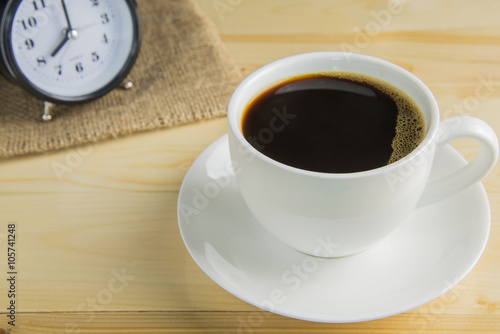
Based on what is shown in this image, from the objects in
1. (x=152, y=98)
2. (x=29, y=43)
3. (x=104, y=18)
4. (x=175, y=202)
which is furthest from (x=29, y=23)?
(x=175, y=202)

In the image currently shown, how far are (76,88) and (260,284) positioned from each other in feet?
1.95

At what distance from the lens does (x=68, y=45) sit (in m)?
1.02

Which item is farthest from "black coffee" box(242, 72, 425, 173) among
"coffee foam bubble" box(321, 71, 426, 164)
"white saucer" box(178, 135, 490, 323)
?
"white saucer" box(178, 135, 490, 323)

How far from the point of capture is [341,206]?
0.63 meters

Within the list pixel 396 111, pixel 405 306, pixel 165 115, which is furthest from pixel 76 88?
pixel 405 306

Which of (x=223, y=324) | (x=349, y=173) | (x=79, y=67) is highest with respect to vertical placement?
(x=349, y=173)

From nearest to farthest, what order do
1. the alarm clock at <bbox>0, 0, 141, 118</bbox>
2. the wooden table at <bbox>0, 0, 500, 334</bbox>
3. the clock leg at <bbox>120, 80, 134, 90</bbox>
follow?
the wooden table at <bbox>0, 0, 500, 334</bbox>, the alarm clock at <bbox>0, 0, 141, 118</bbox>, the clock leg at <bbox>120, 80, 134, 90</bbox>

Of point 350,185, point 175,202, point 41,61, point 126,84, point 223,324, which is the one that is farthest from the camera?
point 126,84

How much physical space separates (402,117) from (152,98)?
536 millimetres

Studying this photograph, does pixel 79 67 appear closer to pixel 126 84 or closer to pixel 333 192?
pixel 126 84

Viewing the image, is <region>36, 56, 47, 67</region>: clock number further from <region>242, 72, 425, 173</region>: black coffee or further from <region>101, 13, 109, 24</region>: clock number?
<region>242, 72, 425, 173</region>: black coffee

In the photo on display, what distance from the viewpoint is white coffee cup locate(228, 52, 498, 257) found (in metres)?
0.61

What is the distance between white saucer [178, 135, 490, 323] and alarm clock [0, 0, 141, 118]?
371mm

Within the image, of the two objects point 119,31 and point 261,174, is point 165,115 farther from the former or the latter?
point 261,174
